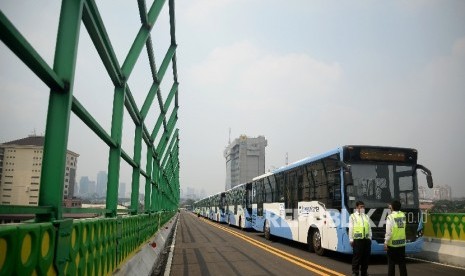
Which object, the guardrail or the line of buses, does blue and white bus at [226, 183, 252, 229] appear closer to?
the line of buses

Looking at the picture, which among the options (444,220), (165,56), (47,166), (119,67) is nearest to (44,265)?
(47,166)

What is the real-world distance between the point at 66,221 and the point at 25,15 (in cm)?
171

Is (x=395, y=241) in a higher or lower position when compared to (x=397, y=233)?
lower

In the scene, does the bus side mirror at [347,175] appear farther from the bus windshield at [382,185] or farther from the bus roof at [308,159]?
the bus roof at [308,159]

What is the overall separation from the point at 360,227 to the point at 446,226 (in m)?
4.70

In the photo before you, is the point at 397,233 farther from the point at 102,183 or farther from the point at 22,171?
the point at 22,171

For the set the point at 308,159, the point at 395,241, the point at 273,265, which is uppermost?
the point at 308,159

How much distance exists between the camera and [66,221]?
3305 mm

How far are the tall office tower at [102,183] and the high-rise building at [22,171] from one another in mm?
2086

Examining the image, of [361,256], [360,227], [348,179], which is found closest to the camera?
[361,256]

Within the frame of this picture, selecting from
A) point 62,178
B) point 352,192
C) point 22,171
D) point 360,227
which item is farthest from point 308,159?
point 22,171

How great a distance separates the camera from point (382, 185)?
11125mm

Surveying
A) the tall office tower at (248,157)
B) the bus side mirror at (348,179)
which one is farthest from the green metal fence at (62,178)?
the tall office tower at (248,157)

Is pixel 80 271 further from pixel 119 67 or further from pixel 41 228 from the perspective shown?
pixel 119 67
